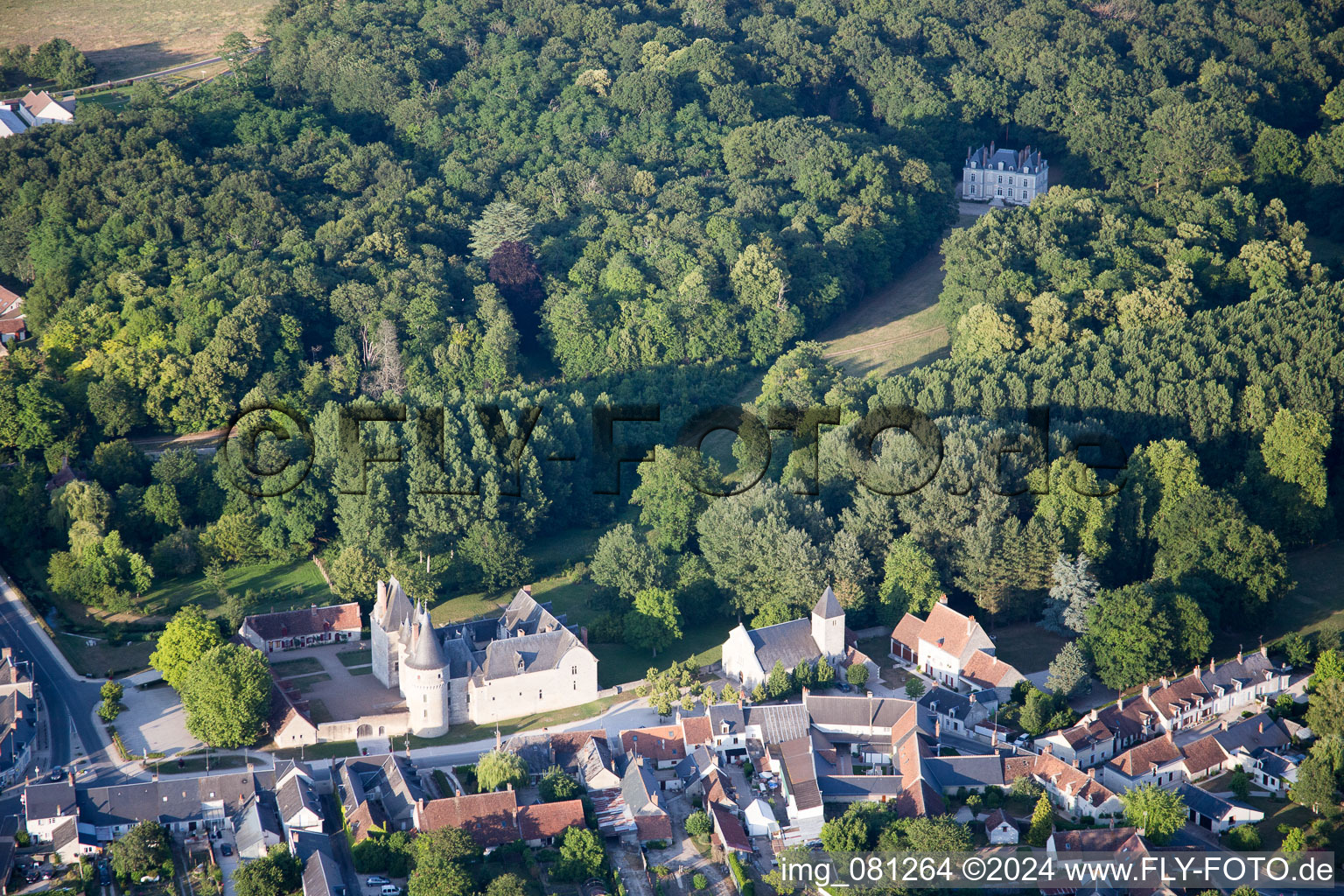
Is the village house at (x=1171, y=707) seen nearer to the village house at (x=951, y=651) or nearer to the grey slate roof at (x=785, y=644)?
the village house at (x=951, y=651)

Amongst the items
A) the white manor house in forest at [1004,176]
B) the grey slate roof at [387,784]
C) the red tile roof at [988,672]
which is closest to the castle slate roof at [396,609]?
the grey slate roof at [387,784]

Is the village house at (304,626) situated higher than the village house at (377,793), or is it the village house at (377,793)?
the village house at (304,626)

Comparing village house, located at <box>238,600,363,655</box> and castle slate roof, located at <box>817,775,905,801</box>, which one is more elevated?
village house, located at <box>238,600,363,655</box>

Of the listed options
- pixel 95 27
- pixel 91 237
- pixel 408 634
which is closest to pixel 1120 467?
pixel 408 634

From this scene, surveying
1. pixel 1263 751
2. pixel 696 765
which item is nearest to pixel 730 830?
pixel 696 765

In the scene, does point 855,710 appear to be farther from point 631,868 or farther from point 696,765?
point 631,868

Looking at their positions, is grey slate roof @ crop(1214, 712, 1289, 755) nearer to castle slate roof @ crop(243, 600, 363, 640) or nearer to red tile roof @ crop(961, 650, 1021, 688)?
red tile roof @ crop(961, 650, 1021, 688)

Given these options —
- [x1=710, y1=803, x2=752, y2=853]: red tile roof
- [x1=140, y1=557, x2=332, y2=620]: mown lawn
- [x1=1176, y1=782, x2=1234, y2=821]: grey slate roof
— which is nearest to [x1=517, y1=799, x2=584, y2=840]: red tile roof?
[x1=710, y1=803, x2=752, y2=853]: red tile roof
